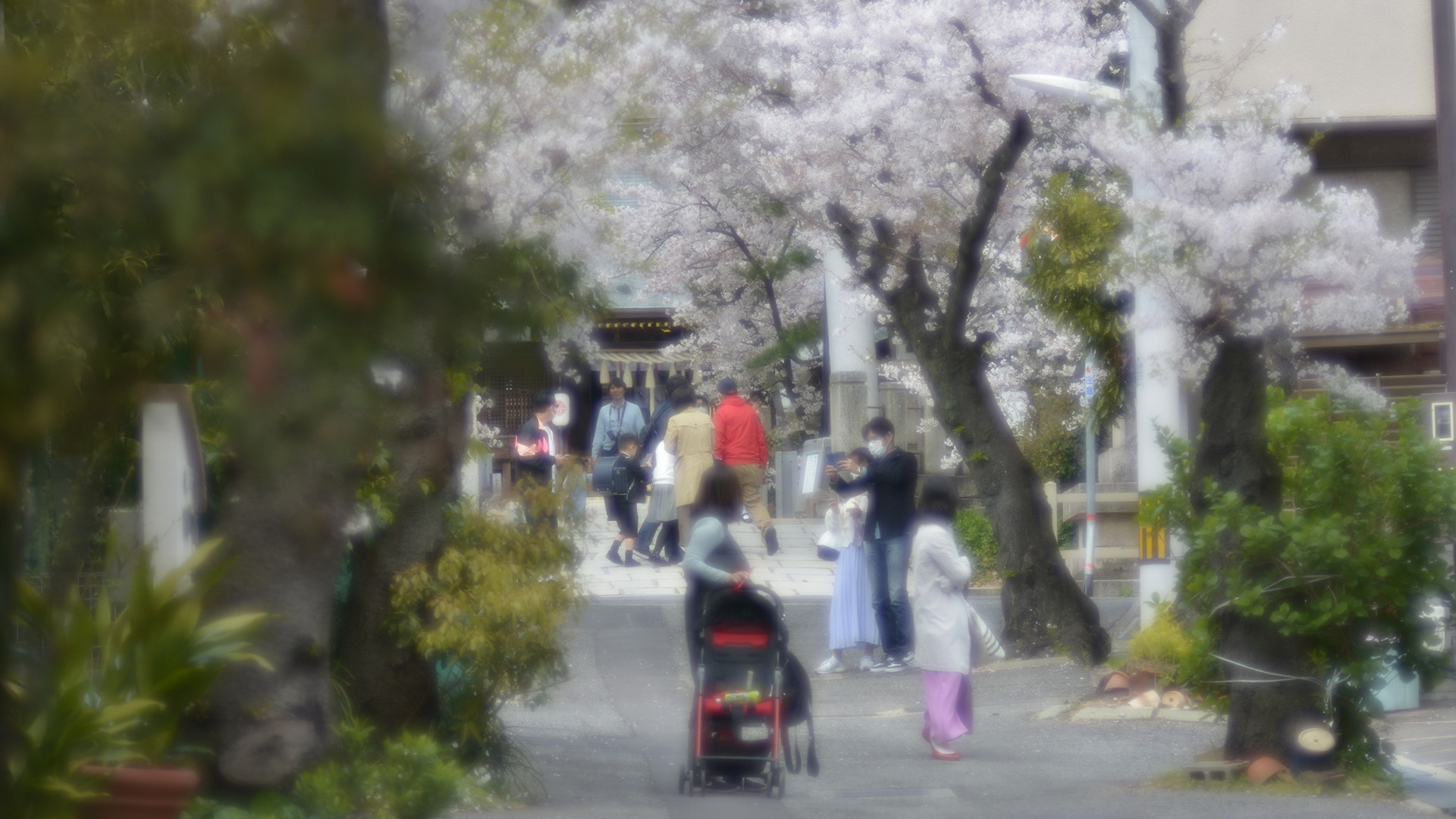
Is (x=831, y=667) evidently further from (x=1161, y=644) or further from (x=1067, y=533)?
(x=1067, y=533)

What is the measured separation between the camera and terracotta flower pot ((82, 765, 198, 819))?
486 centimetres

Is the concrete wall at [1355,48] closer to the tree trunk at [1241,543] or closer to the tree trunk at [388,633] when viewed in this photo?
the tree trunk at [1241,543]

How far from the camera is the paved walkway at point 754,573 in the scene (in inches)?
671

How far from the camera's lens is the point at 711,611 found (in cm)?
852

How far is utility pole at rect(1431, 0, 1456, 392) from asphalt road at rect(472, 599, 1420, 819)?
2.82m

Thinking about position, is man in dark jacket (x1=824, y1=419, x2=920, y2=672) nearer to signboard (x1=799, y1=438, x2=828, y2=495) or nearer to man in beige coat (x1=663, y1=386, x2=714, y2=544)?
man in beige coat (x1=663, y1=386, x2=714, y2=544)

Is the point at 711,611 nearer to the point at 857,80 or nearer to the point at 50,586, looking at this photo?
the point at 50,586

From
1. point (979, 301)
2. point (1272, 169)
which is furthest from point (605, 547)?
point (1272, 169)

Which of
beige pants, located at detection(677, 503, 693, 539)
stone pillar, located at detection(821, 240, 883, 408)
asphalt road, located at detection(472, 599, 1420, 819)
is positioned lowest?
asphalt road, located at detection(472, 599, 1420, 819)

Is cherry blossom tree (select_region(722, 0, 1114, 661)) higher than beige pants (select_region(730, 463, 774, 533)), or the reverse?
cherry blossom tree (select_region(722, 0, 1114, 661))

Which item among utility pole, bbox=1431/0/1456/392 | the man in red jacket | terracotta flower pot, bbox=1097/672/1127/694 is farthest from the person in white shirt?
utility pole, bbox=1431/0/1456/392

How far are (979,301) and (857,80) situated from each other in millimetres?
13766

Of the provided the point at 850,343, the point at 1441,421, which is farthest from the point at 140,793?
the point at 850,343

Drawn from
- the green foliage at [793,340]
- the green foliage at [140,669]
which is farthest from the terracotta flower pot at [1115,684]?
the green foliage at [793,340]
